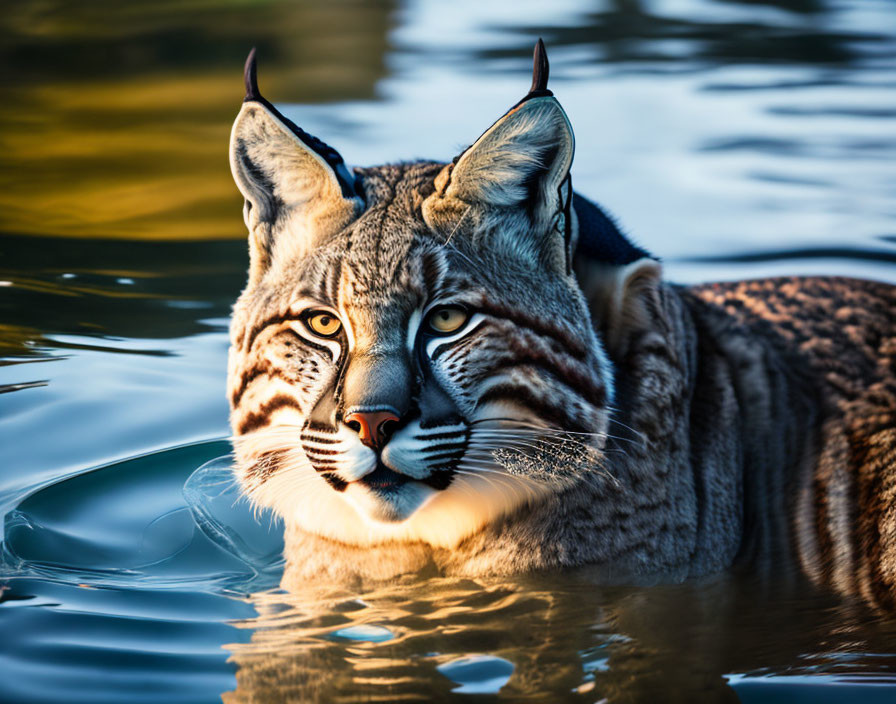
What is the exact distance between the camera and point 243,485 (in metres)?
6.42

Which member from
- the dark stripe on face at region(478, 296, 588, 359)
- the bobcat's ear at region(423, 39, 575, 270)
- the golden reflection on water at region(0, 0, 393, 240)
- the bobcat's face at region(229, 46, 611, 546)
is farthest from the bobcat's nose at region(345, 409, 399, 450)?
the golden reflection on water at region(0, 0, 393, 240)

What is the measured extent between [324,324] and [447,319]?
0.56 meters

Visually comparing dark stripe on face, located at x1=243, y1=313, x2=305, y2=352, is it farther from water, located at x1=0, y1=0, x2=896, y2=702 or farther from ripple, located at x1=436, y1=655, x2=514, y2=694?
ripple, located at x1=436, y1=655, x2=514, y2=694

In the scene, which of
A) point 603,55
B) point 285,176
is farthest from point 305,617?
point 603,55

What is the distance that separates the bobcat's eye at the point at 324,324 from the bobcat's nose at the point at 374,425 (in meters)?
0.55

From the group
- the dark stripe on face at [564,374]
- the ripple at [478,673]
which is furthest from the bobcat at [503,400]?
the ripple at [478,673]

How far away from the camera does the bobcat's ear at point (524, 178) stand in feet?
19.2

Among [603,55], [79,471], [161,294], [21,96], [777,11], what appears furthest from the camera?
[777,11]

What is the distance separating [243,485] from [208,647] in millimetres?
797

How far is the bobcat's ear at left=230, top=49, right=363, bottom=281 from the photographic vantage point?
6059 mm

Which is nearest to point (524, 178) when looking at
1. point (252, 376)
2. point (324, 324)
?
point (324, 324)

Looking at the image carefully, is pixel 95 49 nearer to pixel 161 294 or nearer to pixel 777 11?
pixel 161 294

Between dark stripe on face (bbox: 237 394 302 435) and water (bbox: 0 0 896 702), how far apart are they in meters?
0.94

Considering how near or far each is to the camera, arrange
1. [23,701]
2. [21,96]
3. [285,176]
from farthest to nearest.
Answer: [21,96] → [285,176] → [23,701]
